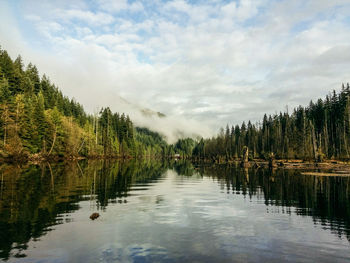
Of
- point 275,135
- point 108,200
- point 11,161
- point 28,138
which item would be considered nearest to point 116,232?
point 108,200

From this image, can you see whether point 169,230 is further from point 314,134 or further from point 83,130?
point 314,134

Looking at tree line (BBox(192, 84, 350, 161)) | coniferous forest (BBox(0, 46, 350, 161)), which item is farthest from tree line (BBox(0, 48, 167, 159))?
tree line (BBox(192, 84, 350, 161))

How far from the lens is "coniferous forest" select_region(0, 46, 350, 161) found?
210ft

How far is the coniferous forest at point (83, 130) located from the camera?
64000mm

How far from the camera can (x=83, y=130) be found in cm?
10069

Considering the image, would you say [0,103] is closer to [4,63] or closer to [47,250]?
[4,63]

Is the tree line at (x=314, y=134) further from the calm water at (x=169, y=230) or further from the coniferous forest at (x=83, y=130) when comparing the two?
the calm water at (x=169, y=230)

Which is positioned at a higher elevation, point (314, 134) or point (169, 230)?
point (314, 134)

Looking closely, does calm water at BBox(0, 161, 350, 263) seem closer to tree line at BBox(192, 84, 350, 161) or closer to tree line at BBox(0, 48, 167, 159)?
tree line at BBox(0, 48, 167, 159)

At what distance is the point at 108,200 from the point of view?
63.8 ft

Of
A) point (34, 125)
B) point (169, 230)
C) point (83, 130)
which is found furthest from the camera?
point (83, 130)

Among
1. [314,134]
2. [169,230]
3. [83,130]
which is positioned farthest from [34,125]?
[314,134]

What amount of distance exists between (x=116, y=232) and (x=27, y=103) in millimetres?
73456

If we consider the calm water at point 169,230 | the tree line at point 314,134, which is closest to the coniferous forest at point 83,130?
the tree line at point 314,134
